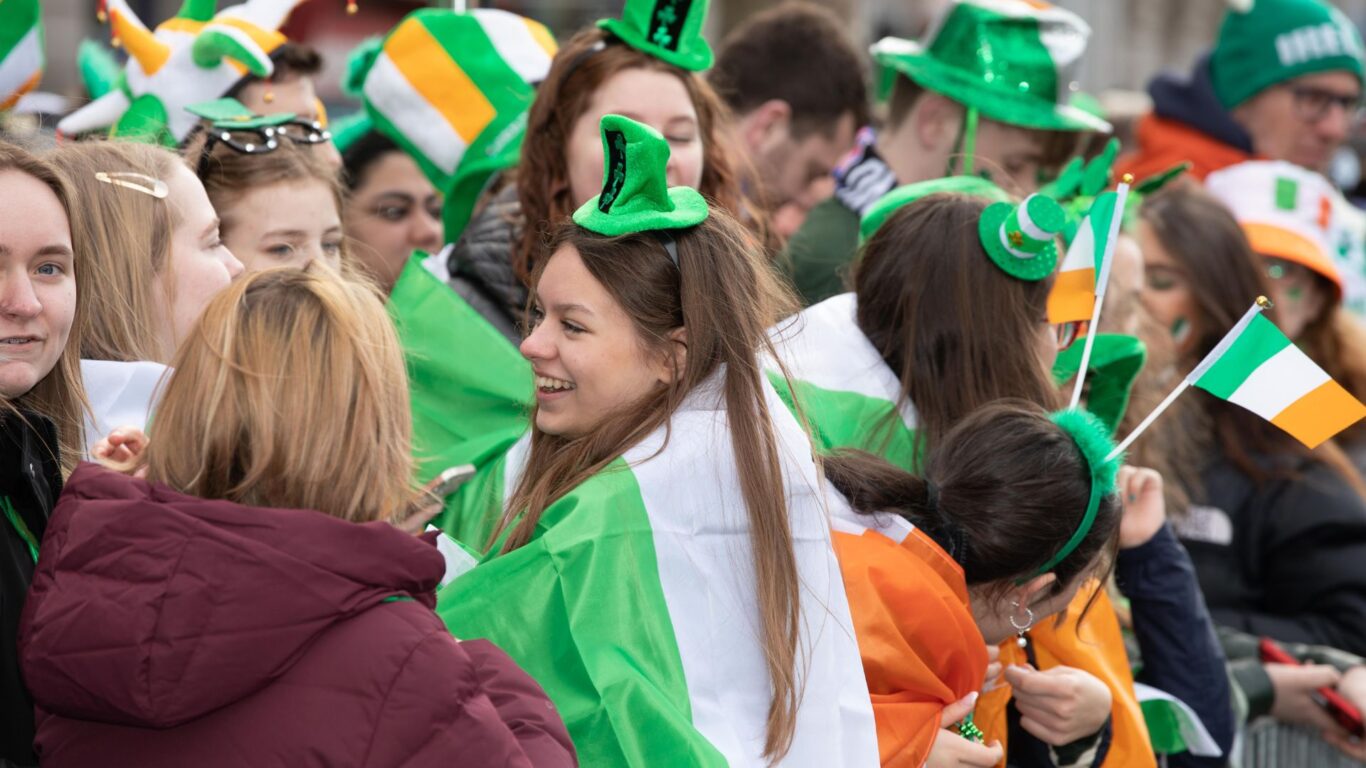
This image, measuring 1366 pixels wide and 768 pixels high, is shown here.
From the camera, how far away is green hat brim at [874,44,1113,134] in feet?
16.1

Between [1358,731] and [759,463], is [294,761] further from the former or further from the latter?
[1358,731]

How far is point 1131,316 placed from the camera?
4.51 meters

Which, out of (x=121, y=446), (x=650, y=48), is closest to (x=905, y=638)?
(x=121, y=446)

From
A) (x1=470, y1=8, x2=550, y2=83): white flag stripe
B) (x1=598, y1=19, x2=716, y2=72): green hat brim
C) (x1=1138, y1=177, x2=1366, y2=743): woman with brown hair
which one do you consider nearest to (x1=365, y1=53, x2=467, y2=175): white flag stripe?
(x1=470, y1=8, x2=550, y2=83): white flag stripe

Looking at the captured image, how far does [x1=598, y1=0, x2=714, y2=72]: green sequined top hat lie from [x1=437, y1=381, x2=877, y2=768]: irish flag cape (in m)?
1.60

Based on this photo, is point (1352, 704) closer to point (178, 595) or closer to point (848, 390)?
point (848, 390)

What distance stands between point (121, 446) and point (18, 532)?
0.70ft

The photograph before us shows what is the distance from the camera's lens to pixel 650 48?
162 inches

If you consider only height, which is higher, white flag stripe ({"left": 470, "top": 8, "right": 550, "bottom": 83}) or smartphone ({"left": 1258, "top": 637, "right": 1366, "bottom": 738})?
white flag stripe ({"left": 470, "top": 8, "right": 550, "bottom": 83})

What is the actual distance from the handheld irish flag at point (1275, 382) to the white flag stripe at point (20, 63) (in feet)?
8.96

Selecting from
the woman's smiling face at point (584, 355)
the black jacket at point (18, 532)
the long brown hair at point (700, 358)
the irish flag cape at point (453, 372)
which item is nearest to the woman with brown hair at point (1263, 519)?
the irish flag cape at point (453, 372)

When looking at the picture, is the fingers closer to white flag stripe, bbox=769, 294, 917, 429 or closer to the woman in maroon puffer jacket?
white flag stripe, bbox=769, 294, 917, 429

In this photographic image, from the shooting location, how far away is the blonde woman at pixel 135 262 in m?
2.88

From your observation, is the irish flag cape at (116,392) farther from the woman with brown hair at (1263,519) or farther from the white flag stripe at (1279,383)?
the woman with brown hair at (1263,519)
